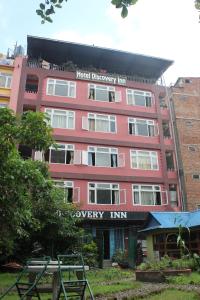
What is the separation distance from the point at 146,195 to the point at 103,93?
9.23 m

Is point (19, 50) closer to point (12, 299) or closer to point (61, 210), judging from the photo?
point (61, 210)

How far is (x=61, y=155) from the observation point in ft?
84.2

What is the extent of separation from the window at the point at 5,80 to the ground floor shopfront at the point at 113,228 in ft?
40.7

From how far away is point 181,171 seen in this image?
27.8m

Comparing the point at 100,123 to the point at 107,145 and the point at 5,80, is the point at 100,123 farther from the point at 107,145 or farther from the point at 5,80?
the point at 5,80

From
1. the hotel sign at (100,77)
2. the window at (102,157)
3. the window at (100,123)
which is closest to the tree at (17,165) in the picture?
the window at (102,157)

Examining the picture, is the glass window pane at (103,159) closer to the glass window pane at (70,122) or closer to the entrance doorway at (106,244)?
the glass window pane at (70,122)

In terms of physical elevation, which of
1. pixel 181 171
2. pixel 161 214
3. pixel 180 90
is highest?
pixel 180 90

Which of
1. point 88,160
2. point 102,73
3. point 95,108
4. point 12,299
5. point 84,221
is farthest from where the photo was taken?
point 102,73

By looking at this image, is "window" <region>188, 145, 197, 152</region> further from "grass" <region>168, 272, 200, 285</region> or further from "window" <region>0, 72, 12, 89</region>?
"grass" <region>168, 272, 200, 285</region>

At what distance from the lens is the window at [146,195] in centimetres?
2612

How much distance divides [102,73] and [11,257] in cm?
1718

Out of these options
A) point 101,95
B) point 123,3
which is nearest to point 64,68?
point 101,95

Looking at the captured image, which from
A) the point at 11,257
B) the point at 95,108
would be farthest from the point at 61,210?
the point at 95,108
